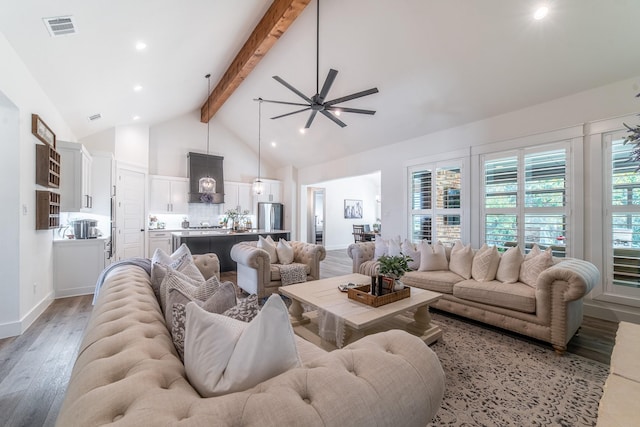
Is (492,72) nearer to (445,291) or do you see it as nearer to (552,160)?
(552,160)

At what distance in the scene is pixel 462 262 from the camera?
3549mm

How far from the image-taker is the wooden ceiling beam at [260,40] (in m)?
3.46

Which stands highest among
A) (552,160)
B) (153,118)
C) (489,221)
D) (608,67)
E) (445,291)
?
(153,118)

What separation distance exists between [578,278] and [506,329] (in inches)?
34.4

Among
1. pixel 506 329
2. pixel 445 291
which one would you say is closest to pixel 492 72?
pixel 445 291

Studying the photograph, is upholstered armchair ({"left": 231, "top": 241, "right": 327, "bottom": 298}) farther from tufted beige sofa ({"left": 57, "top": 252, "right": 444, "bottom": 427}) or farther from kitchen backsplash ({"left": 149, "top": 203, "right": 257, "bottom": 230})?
kitchen backsplash ({"left": 149, "top": 203, "right": 257, "bottom": 230})

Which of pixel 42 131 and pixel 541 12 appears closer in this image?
pixel 541 12

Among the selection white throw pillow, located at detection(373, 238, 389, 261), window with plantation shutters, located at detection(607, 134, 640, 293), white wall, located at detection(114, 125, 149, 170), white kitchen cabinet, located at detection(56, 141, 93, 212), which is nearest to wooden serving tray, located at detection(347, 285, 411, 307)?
white throw pillow, located at detection(373, 238, 389, 261)

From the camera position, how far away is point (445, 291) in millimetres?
3357

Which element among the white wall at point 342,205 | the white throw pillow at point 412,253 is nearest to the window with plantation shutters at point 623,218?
the white throw pillow at point 412,253

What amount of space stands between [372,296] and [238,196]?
6.77 metres

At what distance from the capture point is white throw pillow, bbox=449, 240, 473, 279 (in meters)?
3.50

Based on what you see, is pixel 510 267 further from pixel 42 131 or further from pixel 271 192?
pixel 271 192

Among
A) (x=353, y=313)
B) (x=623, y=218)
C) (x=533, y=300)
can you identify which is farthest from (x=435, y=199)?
(x=353, y=313)
